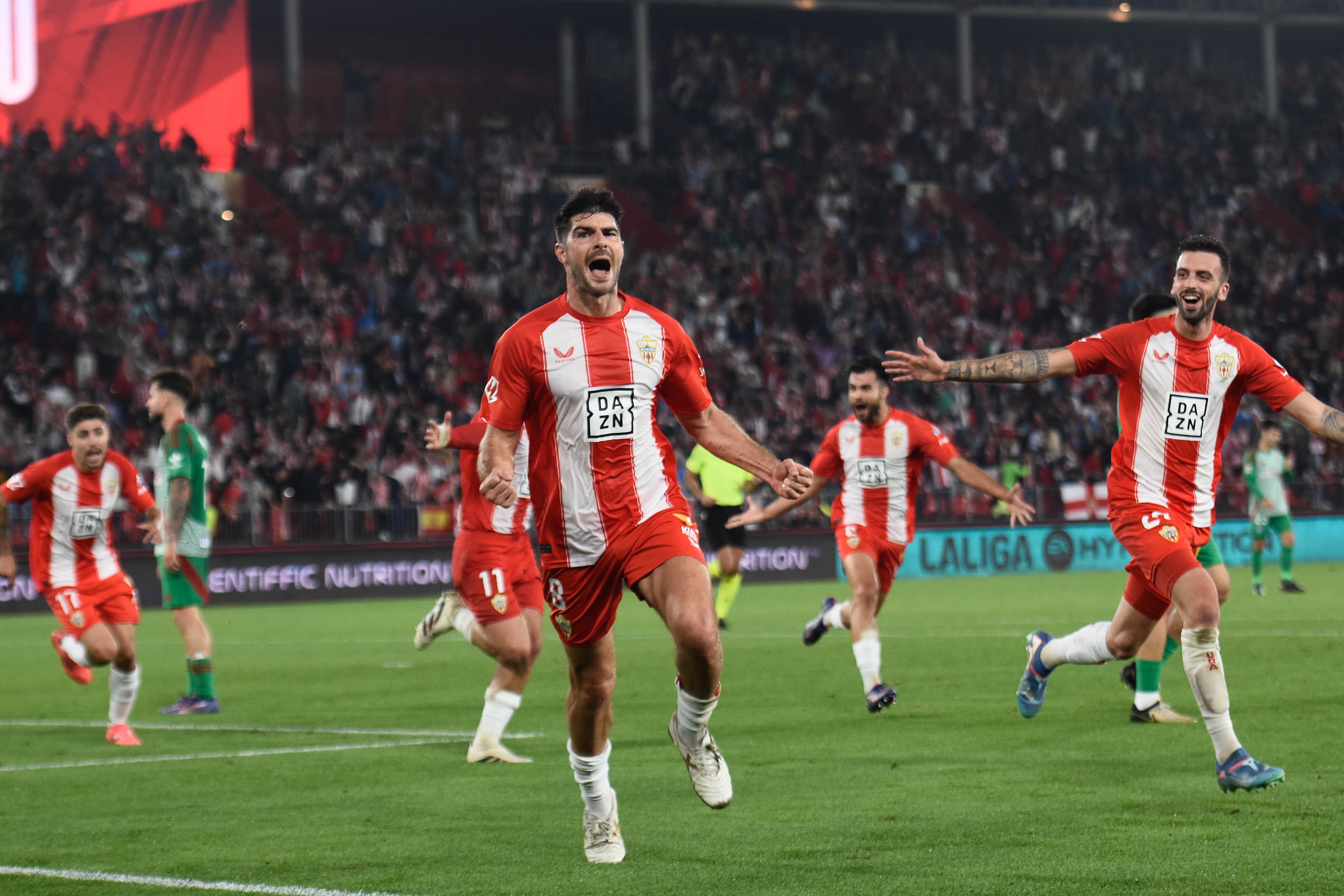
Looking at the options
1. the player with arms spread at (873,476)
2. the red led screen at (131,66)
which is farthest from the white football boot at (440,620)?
the red led screen at (131,66)

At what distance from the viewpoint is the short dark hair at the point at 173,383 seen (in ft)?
40.2

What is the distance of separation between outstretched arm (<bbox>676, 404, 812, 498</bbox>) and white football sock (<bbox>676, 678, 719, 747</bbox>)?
2.83 feet

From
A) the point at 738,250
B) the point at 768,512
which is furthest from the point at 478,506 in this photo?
the point at 738,250

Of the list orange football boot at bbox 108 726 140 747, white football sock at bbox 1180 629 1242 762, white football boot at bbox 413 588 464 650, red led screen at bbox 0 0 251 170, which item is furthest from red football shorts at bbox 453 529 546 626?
red led screen at bbox 0 0 251 170

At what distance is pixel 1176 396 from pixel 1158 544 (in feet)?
2.56

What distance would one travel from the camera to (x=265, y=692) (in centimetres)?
1373

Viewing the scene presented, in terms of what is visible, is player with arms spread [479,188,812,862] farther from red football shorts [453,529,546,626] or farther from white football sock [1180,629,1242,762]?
red football shorts [453,529,546,626]

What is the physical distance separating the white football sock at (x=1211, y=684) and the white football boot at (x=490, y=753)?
12.2ft

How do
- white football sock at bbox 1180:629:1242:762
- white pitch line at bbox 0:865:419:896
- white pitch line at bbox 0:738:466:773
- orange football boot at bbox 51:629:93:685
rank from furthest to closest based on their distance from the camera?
orange football boot at bbox 51:629:93:685
white pitch line at bbox 0:738:466:773
white football sock at bbox 1180:629:1242:762
white pitch line at bbox 0:865:419:896

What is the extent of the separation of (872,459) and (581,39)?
3262 cm

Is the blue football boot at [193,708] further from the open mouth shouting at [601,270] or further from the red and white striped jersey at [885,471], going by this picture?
the open mouth shouting at [601,270]

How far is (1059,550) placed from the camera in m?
30.9

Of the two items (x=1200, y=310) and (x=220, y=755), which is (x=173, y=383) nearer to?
(x=220, y=755)

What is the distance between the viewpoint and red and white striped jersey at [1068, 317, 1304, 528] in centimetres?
819
